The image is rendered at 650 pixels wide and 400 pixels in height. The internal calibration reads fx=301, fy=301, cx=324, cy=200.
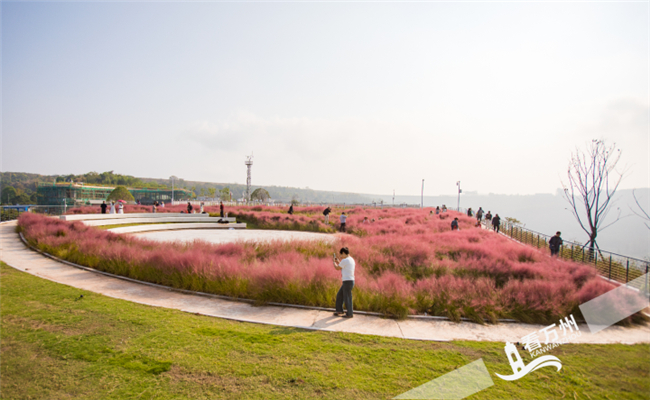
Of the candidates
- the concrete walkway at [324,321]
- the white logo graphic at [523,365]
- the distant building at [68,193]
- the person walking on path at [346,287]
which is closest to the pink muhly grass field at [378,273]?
the concrete walkway at [324,321]

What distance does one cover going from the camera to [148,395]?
353 cm

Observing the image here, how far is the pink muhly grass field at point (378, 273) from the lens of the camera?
7652 mm

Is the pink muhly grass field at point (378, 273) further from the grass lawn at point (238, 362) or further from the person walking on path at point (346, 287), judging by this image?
the grass lawn at point (238, 362)

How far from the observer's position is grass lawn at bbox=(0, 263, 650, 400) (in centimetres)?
371

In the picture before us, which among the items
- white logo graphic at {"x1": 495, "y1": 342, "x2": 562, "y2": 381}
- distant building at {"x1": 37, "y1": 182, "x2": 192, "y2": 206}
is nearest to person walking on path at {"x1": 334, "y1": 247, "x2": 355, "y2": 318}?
white logo graphic at {"x1": 495, "y1": 342, "x2": 562, "y2": 381}

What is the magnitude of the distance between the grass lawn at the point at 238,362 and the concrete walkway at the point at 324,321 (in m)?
0.61

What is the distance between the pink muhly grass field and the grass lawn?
2.00m

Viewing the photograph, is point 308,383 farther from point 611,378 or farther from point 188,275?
point 188,275

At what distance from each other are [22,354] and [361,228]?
21.4 meters

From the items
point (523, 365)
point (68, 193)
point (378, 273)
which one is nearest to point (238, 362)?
point (523, 365)

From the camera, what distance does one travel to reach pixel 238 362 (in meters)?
4.39

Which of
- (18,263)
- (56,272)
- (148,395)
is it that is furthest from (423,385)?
(18,263)

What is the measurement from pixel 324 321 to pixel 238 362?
2653 millimetres

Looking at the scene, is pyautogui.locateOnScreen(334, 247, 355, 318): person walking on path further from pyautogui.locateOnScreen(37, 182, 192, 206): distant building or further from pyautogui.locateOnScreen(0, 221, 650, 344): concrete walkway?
pyautogui.locateOnScreen(37, 182, 192, 206): distant building
